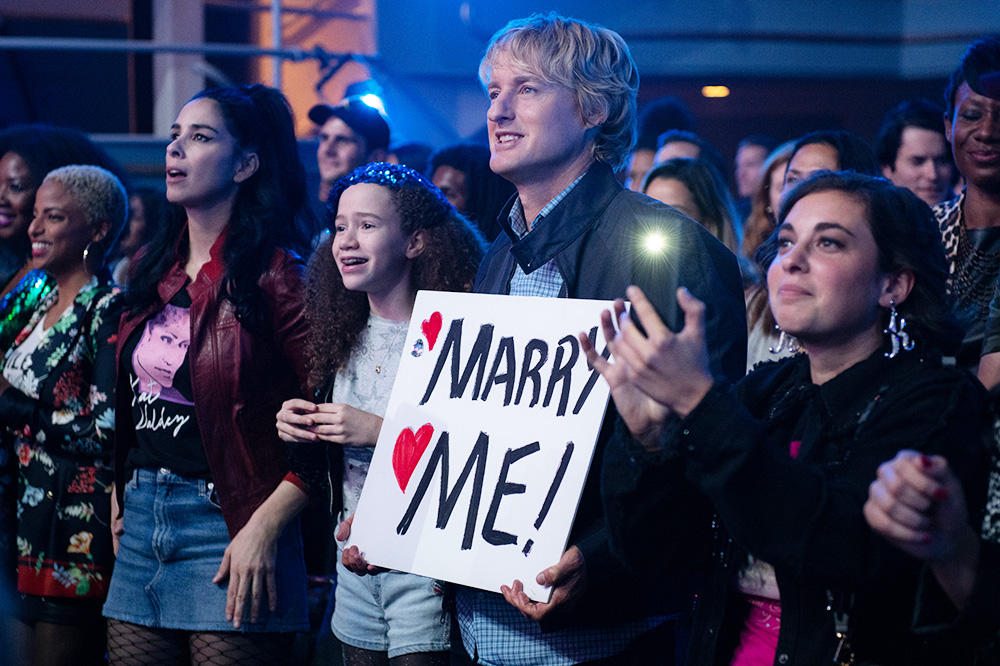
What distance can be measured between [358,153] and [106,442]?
6.29 ft

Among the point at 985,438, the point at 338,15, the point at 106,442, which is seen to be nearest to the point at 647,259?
the point at 985,438

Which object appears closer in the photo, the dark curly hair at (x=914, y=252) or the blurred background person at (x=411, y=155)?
the dark curly hair at (x=914, y=252)

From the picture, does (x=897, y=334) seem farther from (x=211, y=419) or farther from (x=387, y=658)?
A: (x=211, y=419)

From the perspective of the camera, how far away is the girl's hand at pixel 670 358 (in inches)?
56.1

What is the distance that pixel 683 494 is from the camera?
5.61 feet

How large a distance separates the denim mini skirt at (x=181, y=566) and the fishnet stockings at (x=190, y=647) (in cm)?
3

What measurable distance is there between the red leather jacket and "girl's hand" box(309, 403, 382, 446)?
14.9 inches

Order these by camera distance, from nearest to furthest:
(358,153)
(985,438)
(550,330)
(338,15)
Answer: (985,438) < (550,330) < (358,153) < (338,15)

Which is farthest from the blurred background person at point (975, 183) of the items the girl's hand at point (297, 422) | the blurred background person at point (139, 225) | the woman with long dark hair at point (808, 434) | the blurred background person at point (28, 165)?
the blurred background person at point (139, 225)

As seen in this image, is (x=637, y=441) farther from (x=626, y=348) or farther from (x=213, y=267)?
(x=213, y=267)

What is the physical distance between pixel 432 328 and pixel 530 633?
64 cm

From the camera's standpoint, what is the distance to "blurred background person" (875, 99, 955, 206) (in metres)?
3.72

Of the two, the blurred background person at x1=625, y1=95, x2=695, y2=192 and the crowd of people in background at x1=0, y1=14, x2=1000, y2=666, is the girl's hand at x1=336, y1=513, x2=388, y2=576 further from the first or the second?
the blurred background person at x1=625, y1=95, x2=695, y2=192

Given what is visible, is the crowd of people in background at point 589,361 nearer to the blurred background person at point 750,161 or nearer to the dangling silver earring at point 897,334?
the dangling silver earring at point 897,334
